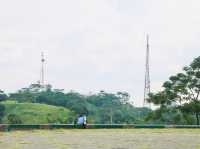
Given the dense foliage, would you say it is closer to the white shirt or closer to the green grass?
the green grass

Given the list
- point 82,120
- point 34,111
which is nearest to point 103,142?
point 82,120

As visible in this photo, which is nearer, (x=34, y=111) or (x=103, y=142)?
(x=103, y=142)

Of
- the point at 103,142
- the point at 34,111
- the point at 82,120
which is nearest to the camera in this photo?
the point at 103,142

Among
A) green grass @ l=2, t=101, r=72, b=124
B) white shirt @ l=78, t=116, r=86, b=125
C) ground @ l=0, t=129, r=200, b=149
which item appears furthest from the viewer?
green grass @ l=2, t=101, r=72, b=124

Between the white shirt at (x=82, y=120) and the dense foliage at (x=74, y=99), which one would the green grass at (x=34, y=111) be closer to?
the dense foliage at (x=74, y=99)

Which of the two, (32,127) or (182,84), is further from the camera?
(182,84)

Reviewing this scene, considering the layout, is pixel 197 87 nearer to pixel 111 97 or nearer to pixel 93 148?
pixel 93 148

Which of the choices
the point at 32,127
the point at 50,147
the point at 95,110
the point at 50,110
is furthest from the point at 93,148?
the point at 50,110

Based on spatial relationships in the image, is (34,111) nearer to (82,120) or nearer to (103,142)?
(82,120)

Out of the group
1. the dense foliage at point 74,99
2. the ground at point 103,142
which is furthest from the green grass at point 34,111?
the ground at point 103,142

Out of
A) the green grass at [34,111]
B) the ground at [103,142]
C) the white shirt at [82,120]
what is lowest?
the ground at [103,142]

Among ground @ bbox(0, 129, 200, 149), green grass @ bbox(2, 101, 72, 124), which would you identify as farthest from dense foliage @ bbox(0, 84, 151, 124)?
ground @ bbox(0, 129, 200, 149)

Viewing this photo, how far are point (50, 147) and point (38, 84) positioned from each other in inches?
2900

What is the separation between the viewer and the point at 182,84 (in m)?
37.4
